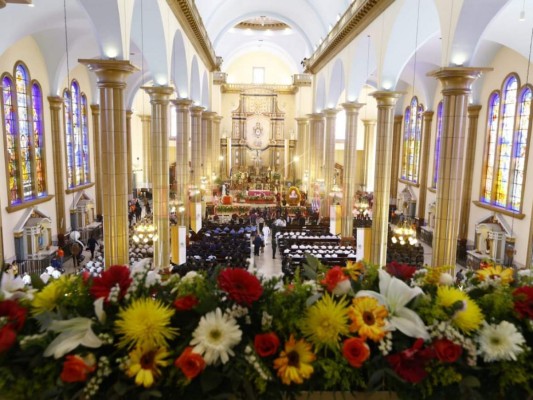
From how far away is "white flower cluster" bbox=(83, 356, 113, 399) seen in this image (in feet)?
10.1

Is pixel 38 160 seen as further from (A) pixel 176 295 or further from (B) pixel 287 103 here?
(B) pixel 287 103

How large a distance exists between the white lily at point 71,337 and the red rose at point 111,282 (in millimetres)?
264

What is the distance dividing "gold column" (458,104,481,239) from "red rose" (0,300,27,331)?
2382 cm

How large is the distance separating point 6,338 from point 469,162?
80.2 feet

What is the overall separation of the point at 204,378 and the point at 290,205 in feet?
102

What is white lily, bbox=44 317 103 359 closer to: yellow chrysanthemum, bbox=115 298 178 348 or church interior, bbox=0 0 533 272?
yellow chrysanthemum, bbox=115 298 178 348

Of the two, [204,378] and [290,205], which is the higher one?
[204,378]

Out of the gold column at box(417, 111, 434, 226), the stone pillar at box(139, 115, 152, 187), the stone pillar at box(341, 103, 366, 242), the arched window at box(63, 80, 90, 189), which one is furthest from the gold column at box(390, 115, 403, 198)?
the stone pillar at box(139, 115, 152, 187)

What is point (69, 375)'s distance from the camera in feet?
9.98

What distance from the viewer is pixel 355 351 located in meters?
3.29

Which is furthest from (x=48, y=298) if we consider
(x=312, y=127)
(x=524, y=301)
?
(x=312, y=127)

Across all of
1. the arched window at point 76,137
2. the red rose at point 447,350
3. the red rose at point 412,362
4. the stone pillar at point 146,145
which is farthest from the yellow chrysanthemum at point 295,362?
the stone pillar at point 146,145

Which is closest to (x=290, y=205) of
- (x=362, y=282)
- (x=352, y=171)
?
(x=352, y=171)

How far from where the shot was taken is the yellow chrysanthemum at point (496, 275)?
4.11 metres
